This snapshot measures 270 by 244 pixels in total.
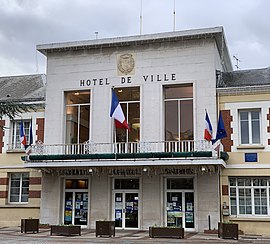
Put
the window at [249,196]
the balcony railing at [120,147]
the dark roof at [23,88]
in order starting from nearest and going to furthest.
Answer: the window at [249,196] < the balcony railing at [120,147] < the dark roof at [23,88]

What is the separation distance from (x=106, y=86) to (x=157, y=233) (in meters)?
8.07

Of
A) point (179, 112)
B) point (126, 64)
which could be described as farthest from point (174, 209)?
point (126, 64)

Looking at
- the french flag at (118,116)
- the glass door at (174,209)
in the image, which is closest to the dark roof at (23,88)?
the french flag at (118,116)

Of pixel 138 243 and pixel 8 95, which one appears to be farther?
pixel 8 95

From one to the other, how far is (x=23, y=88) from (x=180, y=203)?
11651 millimetres

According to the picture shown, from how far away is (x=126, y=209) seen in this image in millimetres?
21562

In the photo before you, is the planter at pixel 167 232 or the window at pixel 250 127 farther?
the window at pixel 250 127

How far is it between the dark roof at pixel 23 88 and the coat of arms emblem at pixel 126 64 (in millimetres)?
4561

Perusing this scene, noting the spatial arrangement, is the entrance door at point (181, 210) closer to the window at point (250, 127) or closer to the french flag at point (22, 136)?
the window at point (250, 127)

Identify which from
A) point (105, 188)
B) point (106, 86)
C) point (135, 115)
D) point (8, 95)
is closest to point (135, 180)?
point (105, 188)

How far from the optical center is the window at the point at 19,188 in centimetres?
2325

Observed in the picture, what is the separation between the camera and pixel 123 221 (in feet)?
70.5

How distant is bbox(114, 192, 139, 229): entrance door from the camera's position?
21.4 m

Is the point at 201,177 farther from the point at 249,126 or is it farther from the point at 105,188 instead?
the point at 105,188
